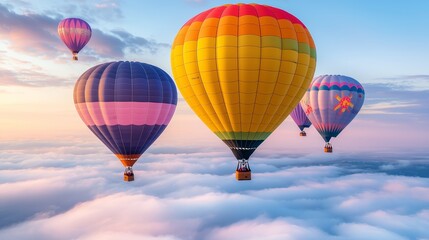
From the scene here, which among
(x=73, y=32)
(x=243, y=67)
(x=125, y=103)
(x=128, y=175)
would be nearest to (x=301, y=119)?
(x=128, y=175)

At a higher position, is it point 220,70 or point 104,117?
point 220,70

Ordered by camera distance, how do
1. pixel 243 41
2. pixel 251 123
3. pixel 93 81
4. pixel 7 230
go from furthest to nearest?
pixel 7 230 → pixel 93 81 → pixel 251 123 → pixel 243 41

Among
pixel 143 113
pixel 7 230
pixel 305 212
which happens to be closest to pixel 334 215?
pixel 305 212

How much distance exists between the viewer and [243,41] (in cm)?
2017

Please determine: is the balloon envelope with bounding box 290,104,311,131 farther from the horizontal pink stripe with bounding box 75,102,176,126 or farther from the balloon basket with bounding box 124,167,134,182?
the balloon basket with bounding box 124,167,134,182

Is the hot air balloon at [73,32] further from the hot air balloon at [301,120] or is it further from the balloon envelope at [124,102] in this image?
the hot air balloon at [301,120]

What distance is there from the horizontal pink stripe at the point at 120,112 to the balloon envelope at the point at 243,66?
661cm

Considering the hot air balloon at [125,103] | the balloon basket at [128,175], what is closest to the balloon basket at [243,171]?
the hot air balloon at [125,103]

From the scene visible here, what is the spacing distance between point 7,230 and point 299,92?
13083cm

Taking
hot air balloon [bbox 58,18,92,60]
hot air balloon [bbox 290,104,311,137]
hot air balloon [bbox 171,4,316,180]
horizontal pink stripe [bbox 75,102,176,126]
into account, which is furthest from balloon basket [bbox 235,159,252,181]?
hot air balloon [bbox 58,18,92,60]

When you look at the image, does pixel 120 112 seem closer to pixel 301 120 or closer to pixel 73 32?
pixel 73 32

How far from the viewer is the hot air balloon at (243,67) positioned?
66.6ft

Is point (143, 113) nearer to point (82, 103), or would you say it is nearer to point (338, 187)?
point (82, 103)

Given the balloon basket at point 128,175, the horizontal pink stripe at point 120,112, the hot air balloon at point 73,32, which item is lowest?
the balloon basket at point 128,175
